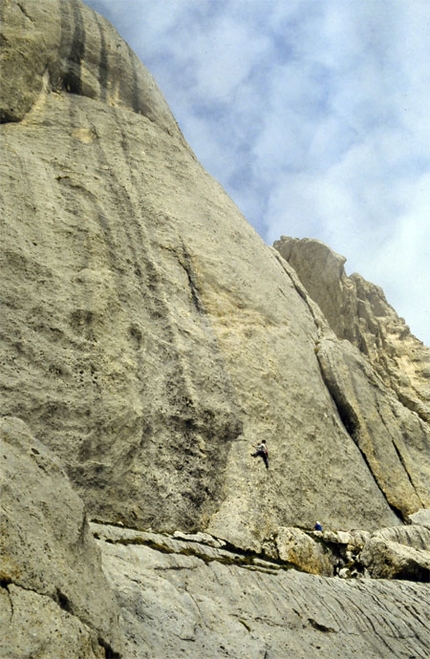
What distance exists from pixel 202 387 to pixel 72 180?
10522mm

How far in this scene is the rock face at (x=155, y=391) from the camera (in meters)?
13.7

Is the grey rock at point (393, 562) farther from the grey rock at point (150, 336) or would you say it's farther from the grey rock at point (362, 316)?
the grey rock at point (362, 316)

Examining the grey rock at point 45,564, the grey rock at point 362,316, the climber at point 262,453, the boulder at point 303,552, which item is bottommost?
the grey rock at point 45,564

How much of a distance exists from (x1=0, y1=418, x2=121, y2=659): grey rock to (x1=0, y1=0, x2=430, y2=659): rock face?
41 mm

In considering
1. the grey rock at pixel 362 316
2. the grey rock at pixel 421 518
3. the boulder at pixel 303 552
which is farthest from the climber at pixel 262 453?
the grey rock at pixel 362 316

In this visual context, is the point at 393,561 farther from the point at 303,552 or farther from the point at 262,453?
the point at 262,453

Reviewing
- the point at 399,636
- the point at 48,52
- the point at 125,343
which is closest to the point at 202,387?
the point at 125,343

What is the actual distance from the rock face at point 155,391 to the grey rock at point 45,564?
4cm

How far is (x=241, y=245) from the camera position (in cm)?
3222

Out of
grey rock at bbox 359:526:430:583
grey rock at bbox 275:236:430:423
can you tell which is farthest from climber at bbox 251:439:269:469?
grey rock at bbox 275:236:430:423

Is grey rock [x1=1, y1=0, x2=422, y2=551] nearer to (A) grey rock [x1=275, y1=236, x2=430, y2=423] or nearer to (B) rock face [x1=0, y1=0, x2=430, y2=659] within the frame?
(B) rock face [x1=0, y1=0, x2=430, y2=659]

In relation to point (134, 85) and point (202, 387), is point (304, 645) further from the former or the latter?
point (134, 85)

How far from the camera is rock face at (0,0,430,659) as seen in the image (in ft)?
44.9

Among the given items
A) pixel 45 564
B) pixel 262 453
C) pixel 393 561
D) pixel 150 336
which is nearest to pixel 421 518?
pixel 393 561
